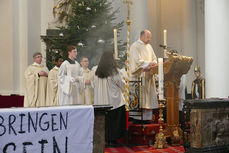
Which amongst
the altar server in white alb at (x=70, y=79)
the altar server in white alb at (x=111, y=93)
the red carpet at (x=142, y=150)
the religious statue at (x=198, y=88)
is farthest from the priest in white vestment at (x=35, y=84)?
the religious statue at (x=198, y=88)

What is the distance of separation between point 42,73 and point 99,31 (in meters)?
2.27

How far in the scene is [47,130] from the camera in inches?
190

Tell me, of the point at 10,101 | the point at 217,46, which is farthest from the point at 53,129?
the point at 10,101

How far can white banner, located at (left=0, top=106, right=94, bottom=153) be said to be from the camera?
15.1ft

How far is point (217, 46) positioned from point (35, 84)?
20.0ft

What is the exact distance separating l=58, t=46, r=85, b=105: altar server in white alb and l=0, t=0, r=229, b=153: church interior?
0.23 feet

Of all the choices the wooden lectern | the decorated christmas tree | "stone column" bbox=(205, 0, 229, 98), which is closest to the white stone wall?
the decorated christmas tree

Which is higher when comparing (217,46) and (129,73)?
(217,46)

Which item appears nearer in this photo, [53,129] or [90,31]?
[53,129]

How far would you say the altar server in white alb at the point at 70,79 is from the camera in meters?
8.95

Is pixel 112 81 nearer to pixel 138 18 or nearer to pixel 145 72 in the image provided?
pixel 145 72

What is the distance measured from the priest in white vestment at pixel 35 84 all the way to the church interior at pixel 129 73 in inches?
2.3

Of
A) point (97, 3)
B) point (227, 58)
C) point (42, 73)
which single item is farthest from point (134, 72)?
point (97, 3)

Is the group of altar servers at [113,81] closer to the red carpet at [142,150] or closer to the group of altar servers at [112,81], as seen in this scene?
the group of altar servers at [112,81]
